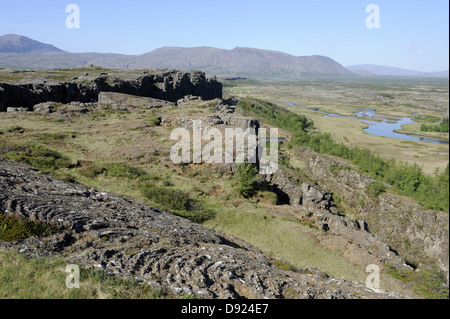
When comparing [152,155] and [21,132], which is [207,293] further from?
[21,132]

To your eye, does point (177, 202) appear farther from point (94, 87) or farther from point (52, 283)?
point (94, 87)

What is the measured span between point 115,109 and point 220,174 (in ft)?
131

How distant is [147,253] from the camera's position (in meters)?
9.97

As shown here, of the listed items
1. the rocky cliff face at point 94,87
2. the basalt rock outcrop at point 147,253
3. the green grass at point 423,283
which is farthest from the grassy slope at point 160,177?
the rocky cliff face at point 94,87

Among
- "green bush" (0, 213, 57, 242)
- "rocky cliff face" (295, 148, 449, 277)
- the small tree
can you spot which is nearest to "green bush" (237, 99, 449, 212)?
"rocky cliff face" (295, 148, 449, 277)

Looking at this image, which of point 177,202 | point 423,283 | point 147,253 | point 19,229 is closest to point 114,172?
point 177,202

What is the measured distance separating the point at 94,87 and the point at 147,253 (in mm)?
74200

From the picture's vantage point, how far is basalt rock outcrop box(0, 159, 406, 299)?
8570 millimetres

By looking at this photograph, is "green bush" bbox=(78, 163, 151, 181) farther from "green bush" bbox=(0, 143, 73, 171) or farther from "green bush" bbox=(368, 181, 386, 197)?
"green bush" bbox=(368, 181, 386, 197)

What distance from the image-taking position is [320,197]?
33.1 meters

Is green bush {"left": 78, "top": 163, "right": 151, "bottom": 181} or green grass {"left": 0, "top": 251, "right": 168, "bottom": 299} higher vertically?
green grass {"left": 0, "top": 251, "right": 168, "bottom": 299}

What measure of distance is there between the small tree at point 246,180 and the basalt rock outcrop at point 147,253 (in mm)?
15453

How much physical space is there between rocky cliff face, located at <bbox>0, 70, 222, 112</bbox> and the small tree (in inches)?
2029

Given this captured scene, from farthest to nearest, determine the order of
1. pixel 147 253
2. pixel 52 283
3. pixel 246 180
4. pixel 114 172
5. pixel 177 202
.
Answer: pixel 246 180 → pixel 114 172 → pixel 177 202 → pixel 147 253 → pixel 52 283
